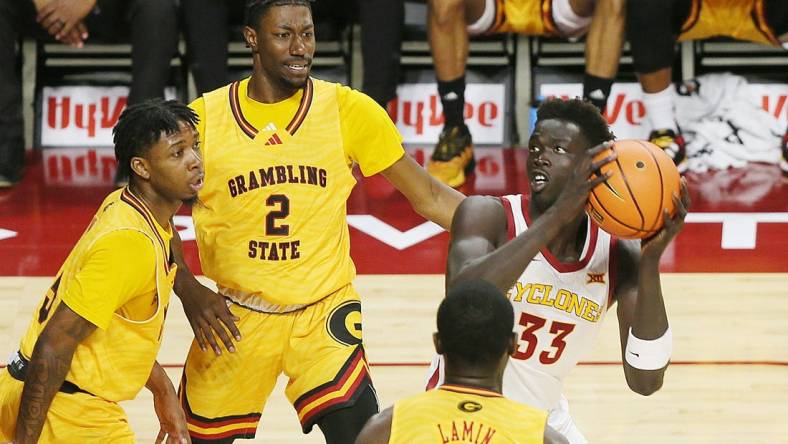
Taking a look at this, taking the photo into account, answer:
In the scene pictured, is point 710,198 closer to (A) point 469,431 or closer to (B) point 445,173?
(B) point 445,173

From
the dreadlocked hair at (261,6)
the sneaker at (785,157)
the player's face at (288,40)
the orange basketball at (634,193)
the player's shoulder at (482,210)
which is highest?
the dreadlocked hair at (261,6)

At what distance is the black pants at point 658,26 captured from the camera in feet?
25.6

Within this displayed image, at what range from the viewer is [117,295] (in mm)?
3666

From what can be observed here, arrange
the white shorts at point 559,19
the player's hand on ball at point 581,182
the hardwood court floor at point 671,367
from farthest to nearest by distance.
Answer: the white shorts at point 559,19 < the hardwood court floor at point 671,367 < the player's hand on ball at point 581,182

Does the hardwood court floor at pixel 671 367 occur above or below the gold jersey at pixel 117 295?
below

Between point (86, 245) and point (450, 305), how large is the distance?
1.29 m

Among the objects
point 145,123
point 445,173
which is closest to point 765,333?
point 445,173

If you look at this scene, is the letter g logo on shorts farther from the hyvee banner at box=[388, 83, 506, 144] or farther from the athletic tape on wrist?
the hyvee banner at box=[388, 83, 506, 144]

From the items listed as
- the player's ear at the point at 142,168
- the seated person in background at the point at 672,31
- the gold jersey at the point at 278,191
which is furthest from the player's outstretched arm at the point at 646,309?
the seated person in background at the point at 672,31

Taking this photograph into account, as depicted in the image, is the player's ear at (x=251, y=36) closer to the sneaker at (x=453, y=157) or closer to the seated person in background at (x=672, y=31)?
the sneaker at (x=453, y=157)

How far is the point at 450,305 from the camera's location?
2820 millimetres

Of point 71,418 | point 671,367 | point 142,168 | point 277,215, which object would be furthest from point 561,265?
point 671,367

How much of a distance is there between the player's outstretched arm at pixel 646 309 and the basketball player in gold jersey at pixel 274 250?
84 centimetres

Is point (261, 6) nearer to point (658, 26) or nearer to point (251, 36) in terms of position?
point (251, 36)
